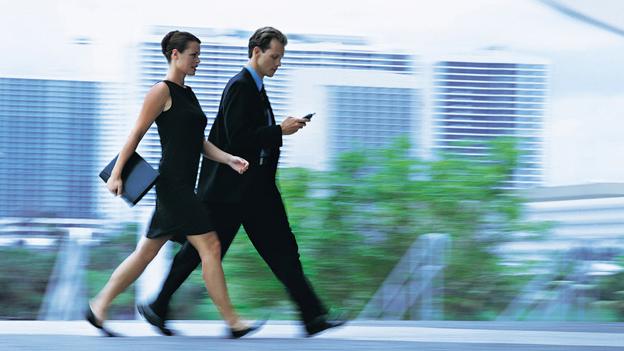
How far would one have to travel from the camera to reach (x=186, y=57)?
4.11m

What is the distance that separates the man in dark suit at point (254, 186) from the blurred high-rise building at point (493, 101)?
266 centimetres

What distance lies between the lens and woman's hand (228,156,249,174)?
4.01 meters

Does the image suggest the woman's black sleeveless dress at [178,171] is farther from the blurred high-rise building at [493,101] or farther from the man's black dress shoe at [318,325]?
the blurred high-rise building at [493,101]

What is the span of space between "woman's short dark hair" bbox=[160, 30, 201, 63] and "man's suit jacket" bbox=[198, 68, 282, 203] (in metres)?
0.21

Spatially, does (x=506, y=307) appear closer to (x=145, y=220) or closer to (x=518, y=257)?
(x=518, y=257)

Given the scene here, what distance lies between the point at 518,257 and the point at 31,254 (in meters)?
2.84

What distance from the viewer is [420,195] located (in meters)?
6.63

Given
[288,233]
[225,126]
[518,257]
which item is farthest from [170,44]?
[518,257]

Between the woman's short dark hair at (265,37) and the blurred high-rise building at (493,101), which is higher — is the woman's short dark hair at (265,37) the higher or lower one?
the higher one

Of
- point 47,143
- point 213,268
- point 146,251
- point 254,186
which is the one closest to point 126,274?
point 146,251

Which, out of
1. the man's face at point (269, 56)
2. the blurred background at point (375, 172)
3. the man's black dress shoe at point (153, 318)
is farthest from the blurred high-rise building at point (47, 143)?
the man's face at point (269, 56)

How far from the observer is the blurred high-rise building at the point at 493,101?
6.82 meters

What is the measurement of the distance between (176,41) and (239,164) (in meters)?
0.51

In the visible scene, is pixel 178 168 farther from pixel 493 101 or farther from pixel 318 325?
pixel 493 101
